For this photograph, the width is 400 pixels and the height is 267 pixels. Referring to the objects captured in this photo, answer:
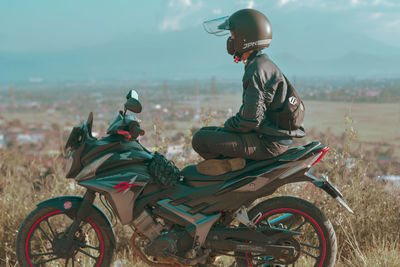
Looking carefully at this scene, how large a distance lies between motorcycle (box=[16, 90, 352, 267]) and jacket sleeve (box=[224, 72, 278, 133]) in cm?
34

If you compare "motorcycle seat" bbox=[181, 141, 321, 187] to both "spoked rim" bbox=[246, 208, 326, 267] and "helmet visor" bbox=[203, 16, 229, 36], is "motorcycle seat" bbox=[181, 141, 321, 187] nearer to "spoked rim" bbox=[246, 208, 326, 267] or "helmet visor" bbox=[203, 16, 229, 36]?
"spoked rim" bbox=[246, 208, 326, 267]

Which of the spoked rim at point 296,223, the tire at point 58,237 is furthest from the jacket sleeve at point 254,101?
the tire at point 58,237

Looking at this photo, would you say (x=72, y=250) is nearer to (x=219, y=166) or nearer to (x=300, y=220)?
(x=219, y=166)

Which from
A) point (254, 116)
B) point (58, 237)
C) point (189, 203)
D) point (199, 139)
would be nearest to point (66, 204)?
point (58, 237)

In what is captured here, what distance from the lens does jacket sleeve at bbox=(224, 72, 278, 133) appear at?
2949 mm

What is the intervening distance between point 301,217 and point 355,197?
4.90 feet

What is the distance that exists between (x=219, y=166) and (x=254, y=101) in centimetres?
60

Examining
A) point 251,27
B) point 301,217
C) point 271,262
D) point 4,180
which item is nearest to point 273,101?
point 251,27

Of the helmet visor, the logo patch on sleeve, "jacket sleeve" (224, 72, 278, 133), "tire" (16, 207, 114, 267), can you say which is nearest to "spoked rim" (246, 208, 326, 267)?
"jacket sleeve" (224, 72, 278, 133)

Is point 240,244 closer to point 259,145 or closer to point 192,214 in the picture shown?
point 192,214

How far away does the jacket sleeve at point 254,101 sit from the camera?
295 centimetres

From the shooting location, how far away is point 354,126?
16.3 ft

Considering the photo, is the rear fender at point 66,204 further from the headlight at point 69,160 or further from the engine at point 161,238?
the engine at point 161,238

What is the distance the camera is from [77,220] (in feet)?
11.0
